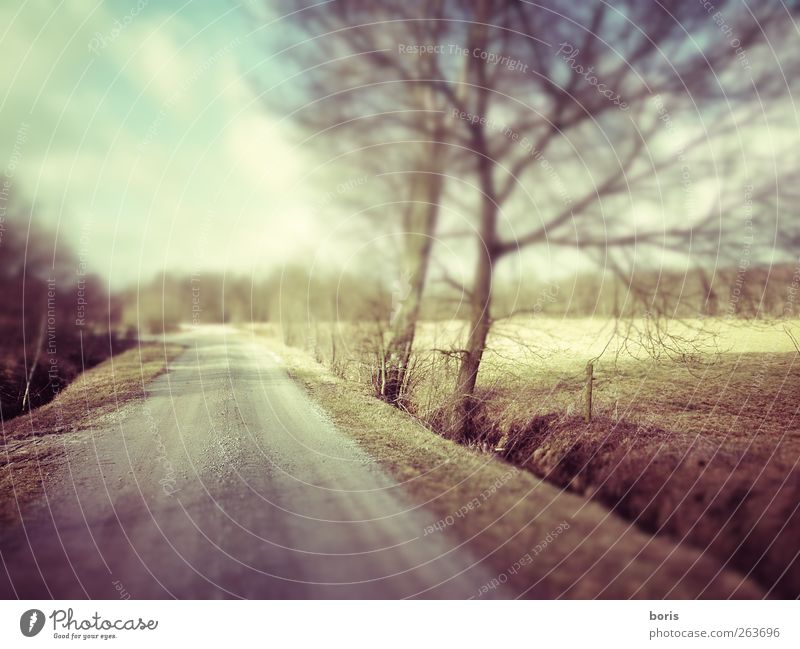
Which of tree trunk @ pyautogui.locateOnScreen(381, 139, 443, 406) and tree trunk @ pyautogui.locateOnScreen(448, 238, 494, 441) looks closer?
tree trunk @ pyautogui.locateOnScreen(381, 139, 443, 406)

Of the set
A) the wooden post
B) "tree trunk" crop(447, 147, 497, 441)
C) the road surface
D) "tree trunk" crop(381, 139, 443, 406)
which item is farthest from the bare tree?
the road surface

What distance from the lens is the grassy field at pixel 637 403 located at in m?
4.93

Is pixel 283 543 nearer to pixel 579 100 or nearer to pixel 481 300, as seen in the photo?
pixel 481 300

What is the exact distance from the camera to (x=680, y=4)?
5910 millimetres

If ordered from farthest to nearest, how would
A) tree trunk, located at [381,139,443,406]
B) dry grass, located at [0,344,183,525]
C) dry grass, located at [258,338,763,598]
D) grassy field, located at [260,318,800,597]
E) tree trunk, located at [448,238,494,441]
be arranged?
tree trunk, located at [448,238,494,441] → tree trunk, located at [381,139,443,406] → dry grass, located at [0,344,183,525] → grassy field, located at [260,318,800,597] → dry grass, located at [258,338,763,598]

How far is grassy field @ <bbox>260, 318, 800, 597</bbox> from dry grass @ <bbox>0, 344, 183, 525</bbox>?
10.6 feet

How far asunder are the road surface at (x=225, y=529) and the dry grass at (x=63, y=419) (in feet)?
0.79

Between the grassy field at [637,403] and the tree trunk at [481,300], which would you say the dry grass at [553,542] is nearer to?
the grassy field at [637,403]

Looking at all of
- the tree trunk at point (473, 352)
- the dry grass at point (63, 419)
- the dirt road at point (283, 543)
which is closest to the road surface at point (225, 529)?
the dirt road at point (283, 543)

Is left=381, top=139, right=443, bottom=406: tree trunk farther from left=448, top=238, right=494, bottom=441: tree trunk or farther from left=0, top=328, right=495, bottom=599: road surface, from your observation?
left=0, top=328, right=495, bottom=599: road surface

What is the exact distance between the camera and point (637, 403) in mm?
7203

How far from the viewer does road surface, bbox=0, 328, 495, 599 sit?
13.5 ft

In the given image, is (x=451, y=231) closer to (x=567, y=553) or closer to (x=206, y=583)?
(x=567, y=553)

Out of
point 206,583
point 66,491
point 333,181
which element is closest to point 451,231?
point 333,181
